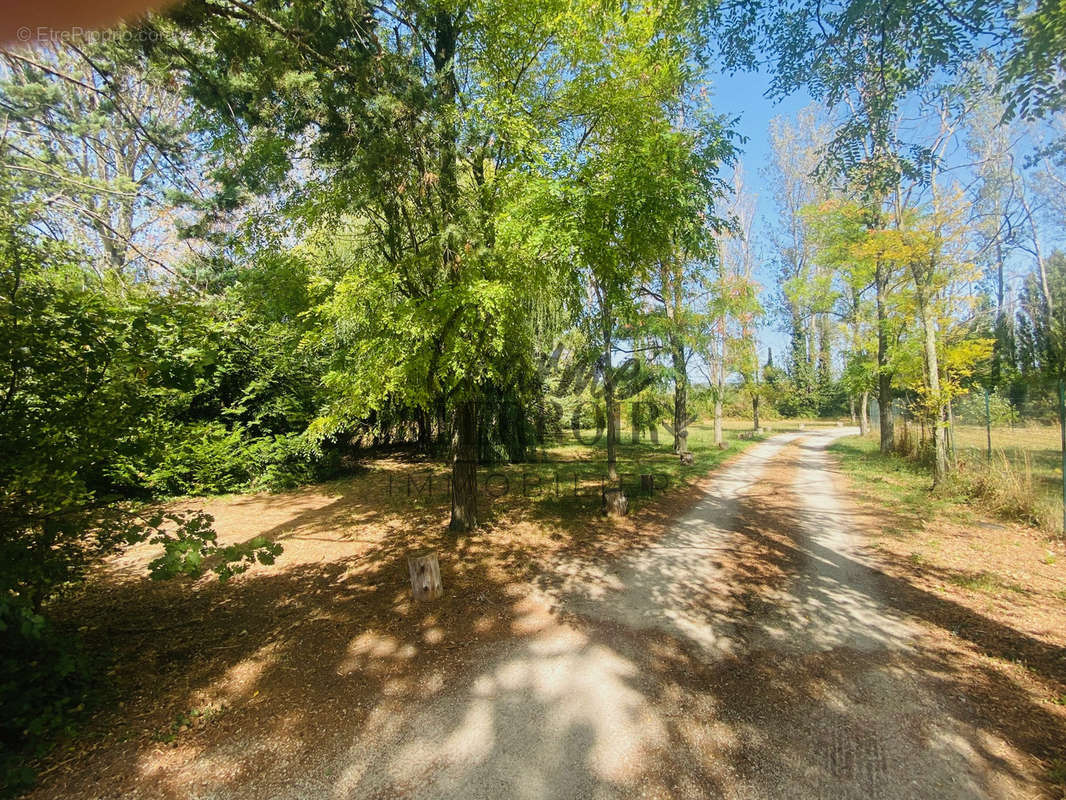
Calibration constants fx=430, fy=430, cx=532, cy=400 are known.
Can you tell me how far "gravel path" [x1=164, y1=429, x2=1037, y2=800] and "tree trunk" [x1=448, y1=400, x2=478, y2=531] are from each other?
2.52 m

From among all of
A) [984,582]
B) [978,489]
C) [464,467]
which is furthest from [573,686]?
[978,489]

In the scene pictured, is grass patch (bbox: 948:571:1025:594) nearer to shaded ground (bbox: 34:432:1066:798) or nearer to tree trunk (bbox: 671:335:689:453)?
shaded ground (bbox: 34:432:1066:798)

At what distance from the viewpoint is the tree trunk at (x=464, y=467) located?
6.77 metres

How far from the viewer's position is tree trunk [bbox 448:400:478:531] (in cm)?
677

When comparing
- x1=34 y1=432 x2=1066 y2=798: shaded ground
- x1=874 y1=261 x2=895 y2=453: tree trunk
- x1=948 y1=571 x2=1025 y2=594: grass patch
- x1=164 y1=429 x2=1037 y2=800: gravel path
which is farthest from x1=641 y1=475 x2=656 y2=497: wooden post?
x1=874 y1=261 x2=895 y2=453: tree trunk

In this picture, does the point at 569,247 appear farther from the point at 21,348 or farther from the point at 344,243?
the point at 344,243

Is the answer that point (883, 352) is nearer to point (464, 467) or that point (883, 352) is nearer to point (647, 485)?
point (647, 485)

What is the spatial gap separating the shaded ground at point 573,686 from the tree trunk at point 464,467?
3.94ft

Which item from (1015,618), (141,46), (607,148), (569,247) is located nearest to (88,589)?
(141,46)

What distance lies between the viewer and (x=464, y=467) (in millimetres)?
6867

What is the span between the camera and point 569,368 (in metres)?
15.7

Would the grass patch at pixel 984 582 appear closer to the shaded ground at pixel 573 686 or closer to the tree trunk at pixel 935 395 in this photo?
the shaded ground at pixel 573 686

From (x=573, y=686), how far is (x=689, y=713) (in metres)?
0.84

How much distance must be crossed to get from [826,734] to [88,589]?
23.7ft
